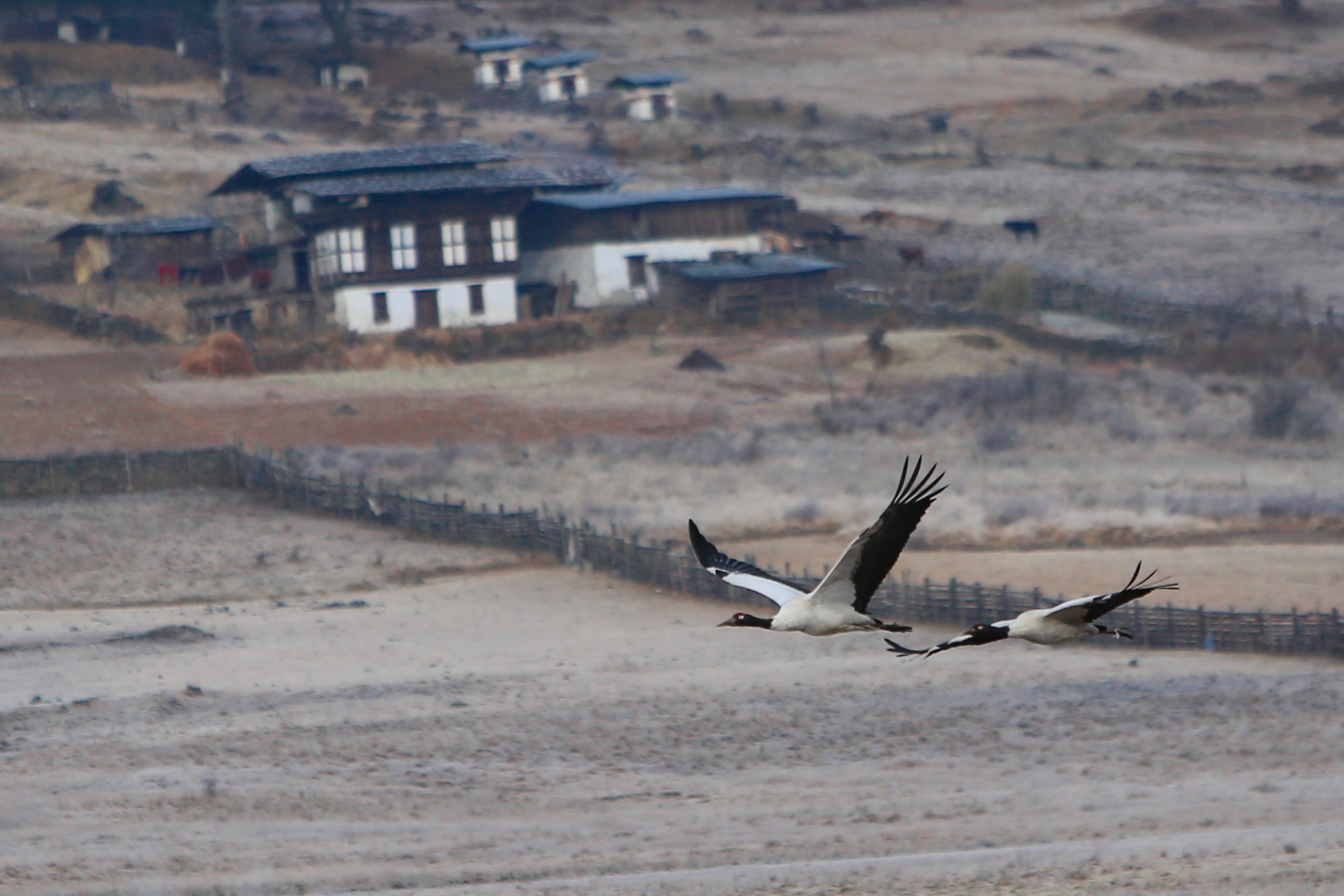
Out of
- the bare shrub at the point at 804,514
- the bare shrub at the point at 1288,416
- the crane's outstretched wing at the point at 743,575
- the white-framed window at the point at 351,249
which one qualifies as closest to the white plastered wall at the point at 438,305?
the white-framed window at the point at 351,249

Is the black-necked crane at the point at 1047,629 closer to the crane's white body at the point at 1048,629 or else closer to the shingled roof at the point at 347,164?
the crane's white body at the point at 1048,629

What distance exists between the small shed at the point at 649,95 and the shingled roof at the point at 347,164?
30110 mm

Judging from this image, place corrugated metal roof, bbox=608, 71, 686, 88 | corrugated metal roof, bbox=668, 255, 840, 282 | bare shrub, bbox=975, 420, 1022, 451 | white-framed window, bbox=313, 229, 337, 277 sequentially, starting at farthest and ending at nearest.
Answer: corrugated metal roof, bbox=608, 71, 686, 88, corrugated metal roof, bbox=668, 255, 840, 282, white-framed window, bbox=313, 229, 337, 277, bare shrub, bbox=975, 420, 1022, 451

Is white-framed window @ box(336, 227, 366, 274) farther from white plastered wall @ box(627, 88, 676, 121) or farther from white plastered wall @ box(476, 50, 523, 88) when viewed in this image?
white plastered wall @ box(476, 50, 523, 88)

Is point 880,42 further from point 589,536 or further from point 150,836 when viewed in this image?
point 150,836

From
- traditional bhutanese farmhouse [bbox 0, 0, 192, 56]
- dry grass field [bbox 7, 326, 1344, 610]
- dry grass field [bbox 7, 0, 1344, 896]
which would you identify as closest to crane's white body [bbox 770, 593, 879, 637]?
dry grass field [bbox 7, 0, 1344, 896]

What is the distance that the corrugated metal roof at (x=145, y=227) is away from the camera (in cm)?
5794

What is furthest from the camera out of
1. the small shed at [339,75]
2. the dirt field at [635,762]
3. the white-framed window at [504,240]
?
the small shed at [339,75]

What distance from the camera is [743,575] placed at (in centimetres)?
1248

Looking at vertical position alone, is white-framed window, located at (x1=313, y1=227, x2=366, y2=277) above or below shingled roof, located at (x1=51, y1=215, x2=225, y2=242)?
below

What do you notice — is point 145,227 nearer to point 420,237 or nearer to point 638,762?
point 420,237

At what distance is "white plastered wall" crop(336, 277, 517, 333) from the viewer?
57.1 metres

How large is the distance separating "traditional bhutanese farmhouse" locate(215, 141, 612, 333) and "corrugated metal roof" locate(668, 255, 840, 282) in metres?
5.76

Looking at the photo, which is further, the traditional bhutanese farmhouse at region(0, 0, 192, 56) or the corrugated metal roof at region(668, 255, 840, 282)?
the traditional bhutanese farmhouse at region(0, 0, 192, 56)
